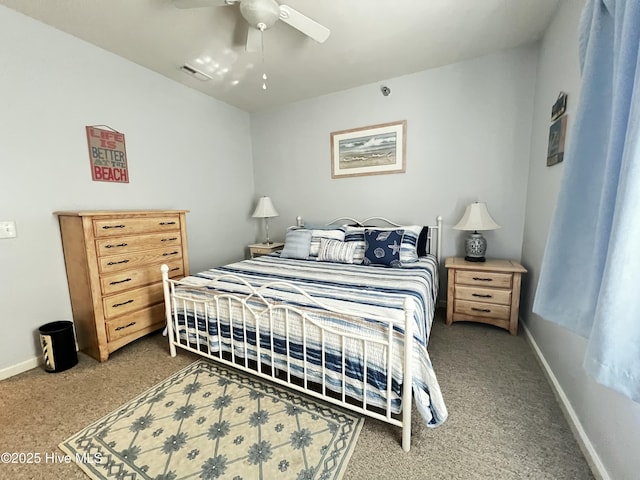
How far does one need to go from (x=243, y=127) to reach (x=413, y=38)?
2450mm

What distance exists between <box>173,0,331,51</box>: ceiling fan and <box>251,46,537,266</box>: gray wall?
1446 mm

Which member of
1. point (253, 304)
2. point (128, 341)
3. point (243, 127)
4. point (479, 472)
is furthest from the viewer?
point (243, 127)

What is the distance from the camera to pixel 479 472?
3.84 feet

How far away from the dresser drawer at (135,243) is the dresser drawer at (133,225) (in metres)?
0.04

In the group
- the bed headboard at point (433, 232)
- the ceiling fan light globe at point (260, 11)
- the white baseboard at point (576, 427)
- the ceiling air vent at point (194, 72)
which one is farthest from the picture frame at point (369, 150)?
the white baseboard at point (576, 427)

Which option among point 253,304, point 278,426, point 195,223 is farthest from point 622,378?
point 195,223

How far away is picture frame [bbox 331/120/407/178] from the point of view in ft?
9.78

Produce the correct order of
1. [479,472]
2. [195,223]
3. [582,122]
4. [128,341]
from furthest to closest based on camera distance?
[195,223], [128,341], [479,472], [582,122]

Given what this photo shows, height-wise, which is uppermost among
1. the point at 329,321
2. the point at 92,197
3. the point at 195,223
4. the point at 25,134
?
the point at 25,134

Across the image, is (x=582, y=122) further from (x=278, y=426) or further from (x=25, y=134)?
(x=25, y=134)

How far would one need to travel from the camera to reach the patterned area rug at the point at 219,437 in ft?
3.92

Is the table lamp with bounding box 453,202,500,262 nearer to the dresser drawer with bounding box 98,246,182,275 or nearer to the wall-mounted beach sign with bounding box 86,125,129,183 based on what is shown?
the dresser drawer with bounding box 98,246,182,275

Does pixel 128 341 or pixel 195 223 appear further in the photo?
pixel 195 223

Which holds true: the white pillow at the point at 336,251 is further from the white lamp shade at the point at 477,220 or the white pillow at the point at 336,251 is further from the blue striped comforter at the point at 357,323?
the white lamp shade at the point at 477,220
